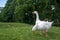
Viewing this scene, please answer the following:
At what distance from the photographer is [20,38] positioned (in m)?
10.4

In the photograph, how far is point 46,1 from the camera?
1352 inches

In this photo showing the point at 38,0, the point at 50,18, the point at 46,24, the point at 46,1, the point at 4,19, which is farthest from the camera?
the point at 4,19

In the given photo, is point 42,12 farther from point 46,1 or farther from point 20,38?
point 20,38

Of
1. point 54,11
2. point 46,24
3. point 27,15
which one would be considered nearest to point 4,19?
point 27,15

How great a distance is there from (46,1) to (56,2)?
2.19m

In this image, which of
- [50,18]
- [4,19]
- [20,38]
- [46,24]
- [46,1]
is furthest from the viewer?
[4,19]

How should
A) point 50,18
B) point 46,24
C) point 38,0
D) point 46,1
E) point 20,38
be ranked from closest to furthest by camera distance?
point 20,38 → point 46,24 → point 50,18 → point 46,1 → point 38,0

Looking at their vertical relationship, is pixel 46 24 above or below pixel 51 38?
above

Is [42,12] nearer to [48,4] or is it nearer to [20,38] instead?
[48,4]

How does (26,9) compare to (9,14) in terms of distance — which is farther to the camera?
(9,14)

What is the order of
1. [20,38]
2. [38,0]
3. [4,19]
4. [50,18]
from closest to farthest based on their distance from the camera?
1. [20,38]
2. [50,18]
3. [38,0]
4. [4,19]

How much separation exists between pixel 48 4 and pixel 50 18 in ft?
10.5

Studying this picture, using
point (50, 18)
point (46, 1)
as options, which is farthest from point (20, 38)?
point (46, 1)

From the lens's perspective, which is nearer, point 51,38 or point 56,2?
point 51,38
